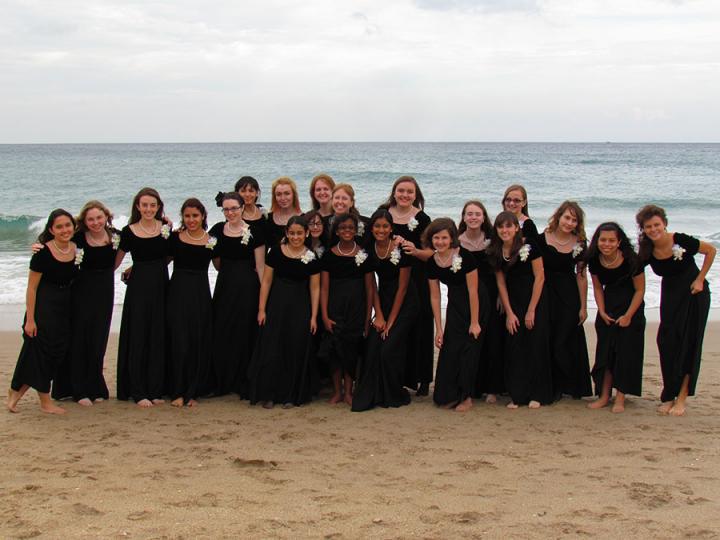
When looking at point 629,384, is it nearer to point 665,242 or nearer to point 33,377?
point 665,242

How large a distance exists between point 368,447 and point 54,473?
2.06 metres

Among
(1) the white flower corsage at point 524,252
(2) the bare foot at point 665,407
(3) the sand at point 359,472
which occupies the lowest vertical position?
(3) the sand at point 359,472

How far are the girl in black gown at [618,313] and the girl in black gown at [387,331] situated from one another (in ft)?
4.94

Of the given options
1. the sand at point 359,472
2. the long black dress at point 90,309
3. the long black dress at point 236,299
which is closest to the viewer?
the sand at point 359,472

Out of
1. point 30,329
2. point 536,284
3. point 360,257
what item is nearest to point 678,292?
point 536,284

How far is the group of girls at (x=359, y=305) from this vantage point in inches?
256

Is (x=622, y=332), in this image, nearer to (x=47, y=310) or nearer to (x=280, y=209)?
(x=280, y=209)

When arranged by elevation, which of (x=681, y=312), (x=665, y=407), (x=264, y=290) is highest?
(x=681, y=312)

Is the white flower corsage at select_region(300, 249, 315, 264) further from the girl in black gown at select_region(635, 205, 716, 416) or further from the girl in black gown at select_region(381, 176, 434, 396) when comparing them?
the girl in black gown at select_region(635, 205, 716, 416)

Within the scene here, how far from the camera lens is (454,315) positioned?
669cm

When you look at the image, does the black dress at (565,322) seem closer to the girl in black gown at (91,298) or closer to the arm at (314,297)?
the arm at (314,297)

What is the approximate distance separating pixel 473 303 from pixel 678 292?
5.29 feet

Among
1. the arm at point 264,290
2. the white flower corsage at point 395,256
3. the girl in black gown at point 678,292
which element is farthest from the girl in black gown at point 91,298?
the girl in black gown at point 678,292

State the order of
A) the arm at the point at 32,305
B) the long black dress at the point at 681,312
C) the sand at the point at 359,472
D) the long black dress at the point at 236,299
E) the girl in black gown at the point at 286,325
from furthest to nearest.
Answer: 1. the long black dress at the point at 236,299
2. the girl in black gown at the point at 286,325
3. the long black dress at the point at 681,312
4. the arm at the point at 32,305
5. the sand at the point at 359,472
